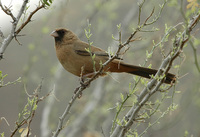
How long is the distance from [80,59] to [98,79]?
12.6ft

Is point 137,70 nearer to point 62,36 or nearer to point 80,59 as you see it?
point 80,59

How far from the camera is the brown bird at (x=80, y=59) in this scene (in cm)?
414

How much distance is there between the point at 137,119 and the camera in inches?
97.7

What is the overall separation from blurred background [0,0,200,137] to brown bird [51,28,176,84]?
1.89 feet

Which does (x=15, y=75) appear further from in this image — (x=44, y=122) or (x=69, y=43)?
(x=69, y=43)

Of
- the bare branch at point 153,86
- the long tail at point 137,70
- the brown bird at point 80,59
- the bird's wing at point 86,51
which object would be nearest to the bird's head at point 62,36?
the brown bird at point 80,59

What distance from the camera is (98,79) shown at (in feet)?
26.8

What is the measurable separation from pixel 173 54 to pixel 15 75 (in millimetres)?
7503

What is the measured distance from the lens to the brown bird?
4.14 metres

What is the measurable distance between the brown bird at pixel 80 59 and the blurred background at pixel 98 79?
0.58m

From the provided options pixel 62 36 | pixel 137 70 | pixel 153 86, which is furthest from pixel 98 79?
pixel 153 86

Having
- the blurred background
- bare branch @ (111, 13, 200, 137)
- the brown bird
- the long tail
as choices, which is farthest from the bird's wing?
bare branch @ (111, 13, 200, 137)

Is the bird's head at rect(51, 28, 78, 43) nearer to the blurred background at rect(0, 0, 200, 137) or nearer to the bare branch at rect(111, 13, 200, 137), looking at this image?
the blurred background at rect(0, 0, 200, 137)

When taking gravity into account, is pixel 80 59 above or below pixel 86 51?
below
